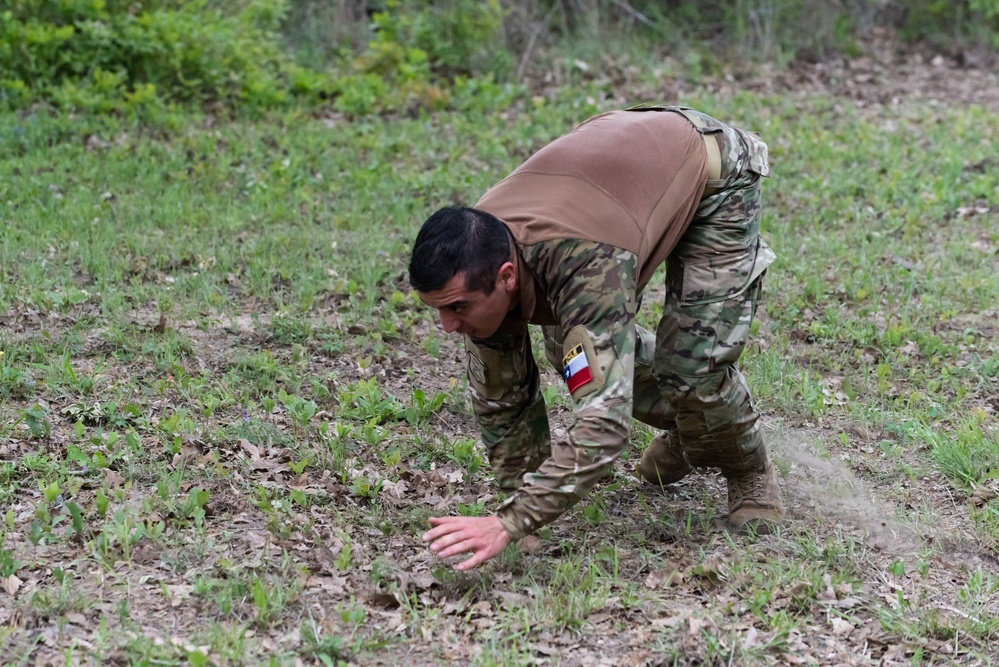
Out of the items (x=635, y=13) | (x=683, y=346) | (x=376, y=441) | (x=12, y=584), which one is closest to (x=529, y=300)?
(x=683, y=346)

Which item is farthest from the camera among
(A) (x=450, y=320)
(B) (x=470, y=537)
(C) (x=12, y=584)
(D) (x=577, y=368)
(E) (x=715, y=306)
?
(E) (x=715, y=306)

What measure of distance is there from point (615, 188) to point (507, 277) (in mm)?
514

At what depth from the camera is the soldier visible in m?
3.37

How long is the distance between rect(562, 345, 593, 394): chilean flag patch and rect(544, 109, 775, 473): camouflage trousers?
0.65m

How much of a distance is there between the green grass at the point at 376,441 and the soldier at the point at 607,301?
40 centimetres

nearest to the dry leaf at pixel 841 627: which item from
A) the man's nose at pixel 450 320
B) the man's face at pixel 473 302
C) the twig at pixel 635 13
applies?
the man's face at pixel 473 302

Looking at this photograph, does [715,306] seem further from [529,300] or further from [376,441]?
[376,441]

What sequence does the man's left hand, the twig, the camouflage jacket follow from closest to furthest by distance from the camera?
the man's left hand → the camouflage jacket → the twig

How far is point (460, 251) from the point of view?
334cm

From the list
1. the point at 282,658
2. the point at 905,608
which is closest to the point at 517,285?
the point at 282,658

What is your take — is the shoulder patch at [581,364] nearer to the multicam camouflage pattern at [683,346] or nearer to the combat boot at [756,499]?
the multicam camouflage pattern at [683,346]

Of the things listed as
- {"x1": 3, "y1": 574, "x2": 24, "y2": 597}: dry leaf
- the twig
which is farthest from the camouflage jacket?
the twig

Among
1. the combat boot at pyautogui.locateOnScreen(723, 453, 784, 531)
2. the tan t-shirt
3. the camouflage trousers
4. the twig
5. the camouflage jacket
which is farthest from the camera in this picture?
the twig

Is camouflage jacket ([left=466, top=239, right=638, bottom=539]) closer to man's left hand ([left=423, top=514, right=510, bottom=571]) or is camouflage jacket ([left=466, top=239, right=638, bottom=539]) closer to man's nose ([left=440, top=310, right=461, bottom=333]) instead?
man's left hand ([left=423, top=514, right=510, bottom=571])
